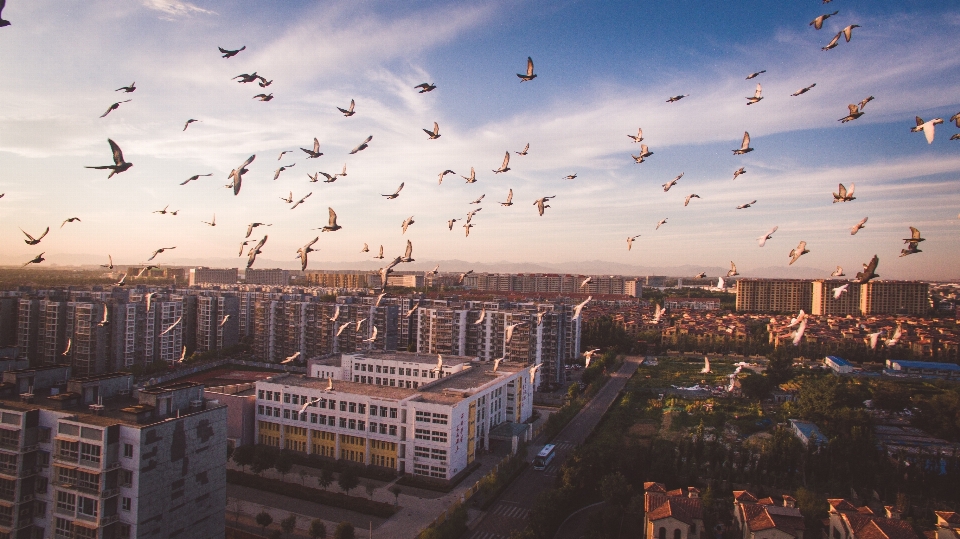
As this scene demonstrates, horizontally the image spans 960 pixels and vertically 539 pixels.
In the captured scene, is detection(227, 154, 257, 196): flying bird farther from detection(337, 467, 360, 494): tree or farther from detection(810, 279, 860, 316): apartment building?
detection(810, 279, 860, 316): apartment building

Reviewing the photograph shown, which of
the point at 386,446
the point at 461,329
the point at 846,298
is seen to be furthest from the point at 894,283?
the point at 386,446

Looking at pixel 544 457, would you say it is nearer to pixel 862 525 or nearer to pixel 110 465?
pixel 862 525

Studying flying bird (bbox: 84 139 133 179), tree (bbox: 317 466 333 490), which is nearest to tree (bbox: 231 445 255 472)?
tree (bbox: 317 466 333 490)

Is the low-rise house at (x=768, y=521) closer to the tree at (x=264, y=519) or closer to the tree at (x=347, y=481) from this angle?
the tree at (x=347, y=481)

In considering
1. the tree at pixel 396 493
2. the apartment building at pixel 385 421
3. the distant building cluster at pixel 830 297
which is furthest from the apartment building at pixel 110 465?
the distant building cluster at pixel 830 297

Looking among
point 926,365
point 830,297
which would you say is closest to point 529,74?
point 926,365

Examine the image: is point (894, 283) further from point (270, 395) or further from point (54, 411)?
point (54, 411)
